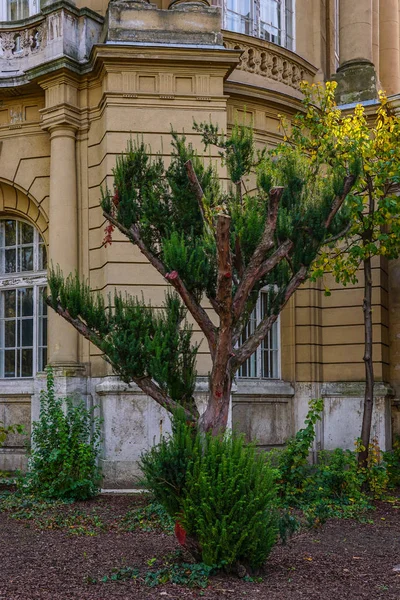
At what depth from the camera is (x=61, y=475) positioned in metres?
11.7

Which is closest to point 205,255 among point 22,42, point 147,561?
point 147,561

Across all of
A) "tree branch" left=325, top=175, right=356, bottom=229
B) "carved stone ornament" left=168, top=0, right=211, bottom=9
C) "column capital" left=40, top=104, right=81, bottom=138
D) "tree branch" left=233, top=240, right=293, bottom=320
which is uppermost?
"carved stone ornament" left=168, top=0, right=211, bottom=9

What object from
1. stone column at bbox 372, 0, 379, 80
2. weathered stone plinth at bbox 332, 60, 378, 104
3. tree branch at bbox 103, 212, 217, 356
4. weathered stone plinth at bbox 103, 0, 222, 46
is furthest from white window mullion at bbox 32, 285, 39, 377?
stone column at bbox 372, 0, 379, 80

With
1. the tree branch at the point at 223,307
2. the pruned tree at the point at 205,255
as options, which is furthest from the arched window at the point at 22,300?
the tree branch at the point at 223,307

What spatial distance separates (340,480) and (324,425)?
11.9 ft

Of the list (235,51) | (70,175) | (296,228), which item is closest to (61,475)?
(70,175)

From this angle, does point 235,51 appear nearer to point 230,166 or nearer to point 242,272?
point 230,166

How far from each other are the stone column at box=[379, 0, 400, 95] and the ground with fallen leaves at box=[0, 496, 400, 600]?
1145cm

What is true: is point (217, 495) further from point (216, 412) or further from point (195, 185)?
point (195, 185)

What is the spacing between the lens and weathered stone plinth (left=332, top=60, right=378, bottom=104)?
15.9 m

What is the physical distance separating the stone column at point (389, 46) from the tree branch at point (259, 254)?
13048 millimetres

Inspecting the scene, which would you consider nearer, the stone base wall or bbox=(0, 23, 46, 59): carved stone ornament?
the stone base wall

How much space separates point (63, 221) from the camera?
13625 mm

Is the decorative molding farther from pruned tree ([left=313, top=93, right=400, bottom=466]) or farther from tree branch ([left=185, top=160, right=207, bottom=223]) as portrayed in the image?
tree branch ([left=185, top=160, right=207, bottom=223])
